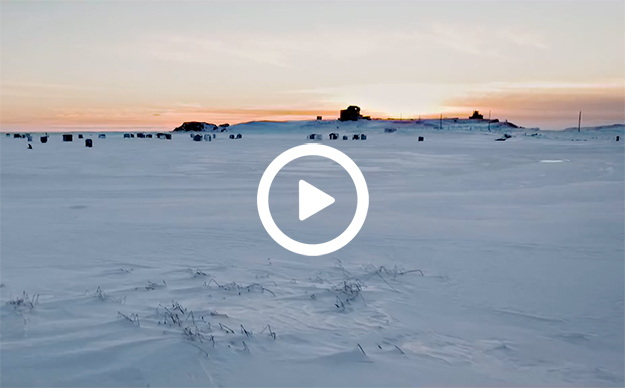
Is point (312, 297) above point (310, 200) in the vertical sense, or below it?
below

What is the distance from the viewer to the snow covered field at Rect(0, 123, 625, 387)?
429cm

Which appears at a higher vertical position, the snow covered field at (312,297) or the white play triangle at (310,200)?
the white play triangle at (310,200)

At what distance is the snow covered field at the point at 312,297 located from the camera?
169 inches

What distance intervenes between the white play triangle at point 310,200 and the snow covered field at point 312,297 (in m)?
0.40

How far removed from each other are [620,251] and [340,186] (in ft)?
33.1

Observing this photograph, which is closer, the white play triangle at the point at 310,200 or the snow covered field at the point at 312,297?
the snow covered field at the point at 312,297

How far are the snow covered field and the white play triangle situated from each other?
396mm

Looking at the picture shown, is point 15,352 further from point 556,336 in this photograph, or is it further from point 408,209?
point 408,209

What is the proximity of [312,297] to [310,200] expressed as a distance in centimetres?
911

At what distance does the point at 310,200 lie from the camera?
15.1 meters

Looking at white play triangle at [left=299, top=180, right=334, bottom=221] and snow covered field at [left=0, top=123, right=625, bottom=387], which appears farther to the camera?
white play triangle at [left=299, top=180, right=334, bottom=221]

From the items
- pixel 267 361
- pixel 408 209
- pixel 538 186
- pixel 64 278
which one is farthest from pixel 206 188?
pixel 267 361

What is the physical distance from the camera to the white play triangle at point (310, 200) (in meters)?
12.2

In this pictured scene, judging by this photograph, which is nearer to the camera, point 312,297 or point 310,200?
point 312,297
